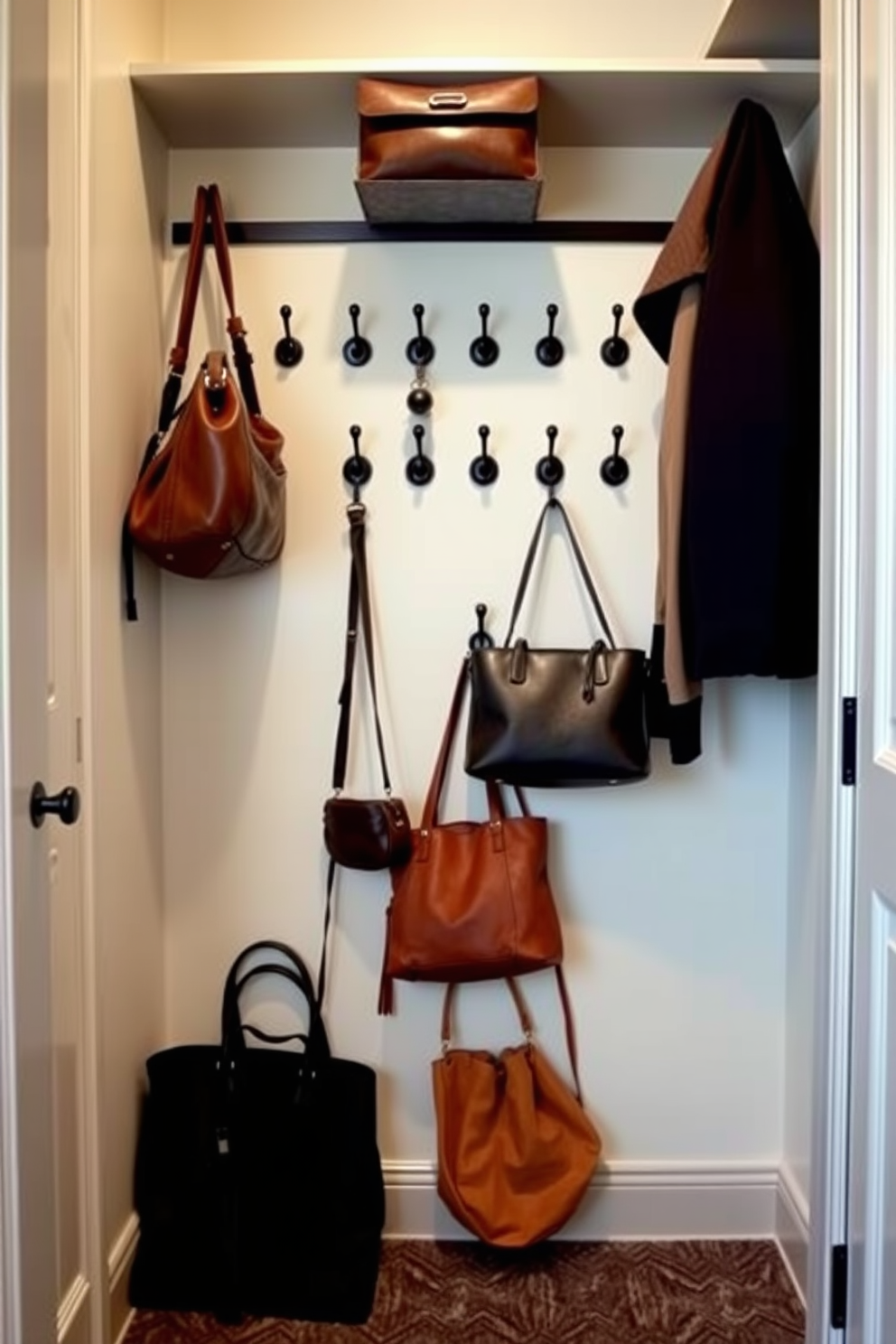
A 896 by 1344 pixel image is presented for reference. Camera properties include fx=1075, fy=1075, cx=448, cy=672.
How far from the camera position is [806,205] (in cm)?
184

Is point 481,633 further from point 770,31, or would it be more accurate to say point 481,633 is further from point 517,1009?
point 770,31

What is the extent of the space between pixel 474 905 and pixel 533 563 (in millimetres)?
634

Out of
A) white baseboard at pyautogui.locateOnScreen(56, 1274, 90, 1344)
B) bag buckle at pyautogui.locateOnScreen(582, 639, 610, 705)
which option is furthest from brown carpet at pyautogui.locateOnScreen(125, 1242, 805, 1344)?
bag buckle at pyautogui.locateOnScreen(582, 639, 610, 705)

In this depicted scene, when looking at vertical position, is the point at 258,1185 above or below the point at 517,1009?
below

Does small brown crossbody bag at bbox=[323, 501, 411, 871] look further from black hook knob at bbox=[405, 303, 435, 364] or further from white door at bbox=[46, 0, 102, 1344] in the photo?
white door at bbox=[46, 0, 102, 1344]

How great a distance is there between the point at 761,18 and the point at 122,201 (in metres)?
1.06

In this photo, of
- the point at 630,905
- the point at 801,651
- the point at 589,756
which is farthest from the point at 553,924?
the point at 801,651

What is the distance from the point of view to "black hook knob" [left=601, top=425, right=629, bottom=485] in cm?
198

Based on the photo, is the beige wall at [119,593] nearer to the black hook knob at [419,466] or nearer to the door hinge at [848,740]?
the black hook knob at [419,466]

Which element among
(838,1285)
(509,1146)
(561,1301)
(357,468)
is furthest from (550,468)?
(561,1301)

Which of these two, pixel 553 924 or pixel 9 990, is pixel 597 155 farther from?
pixel 9 990

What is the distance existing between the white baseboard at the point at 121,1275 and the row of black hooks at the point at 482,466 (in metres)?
1.38

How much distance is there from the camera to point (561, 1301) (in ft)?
6.17

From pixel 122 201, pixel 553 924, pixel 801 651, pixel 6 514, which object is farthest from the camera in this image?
pixel 553 924
